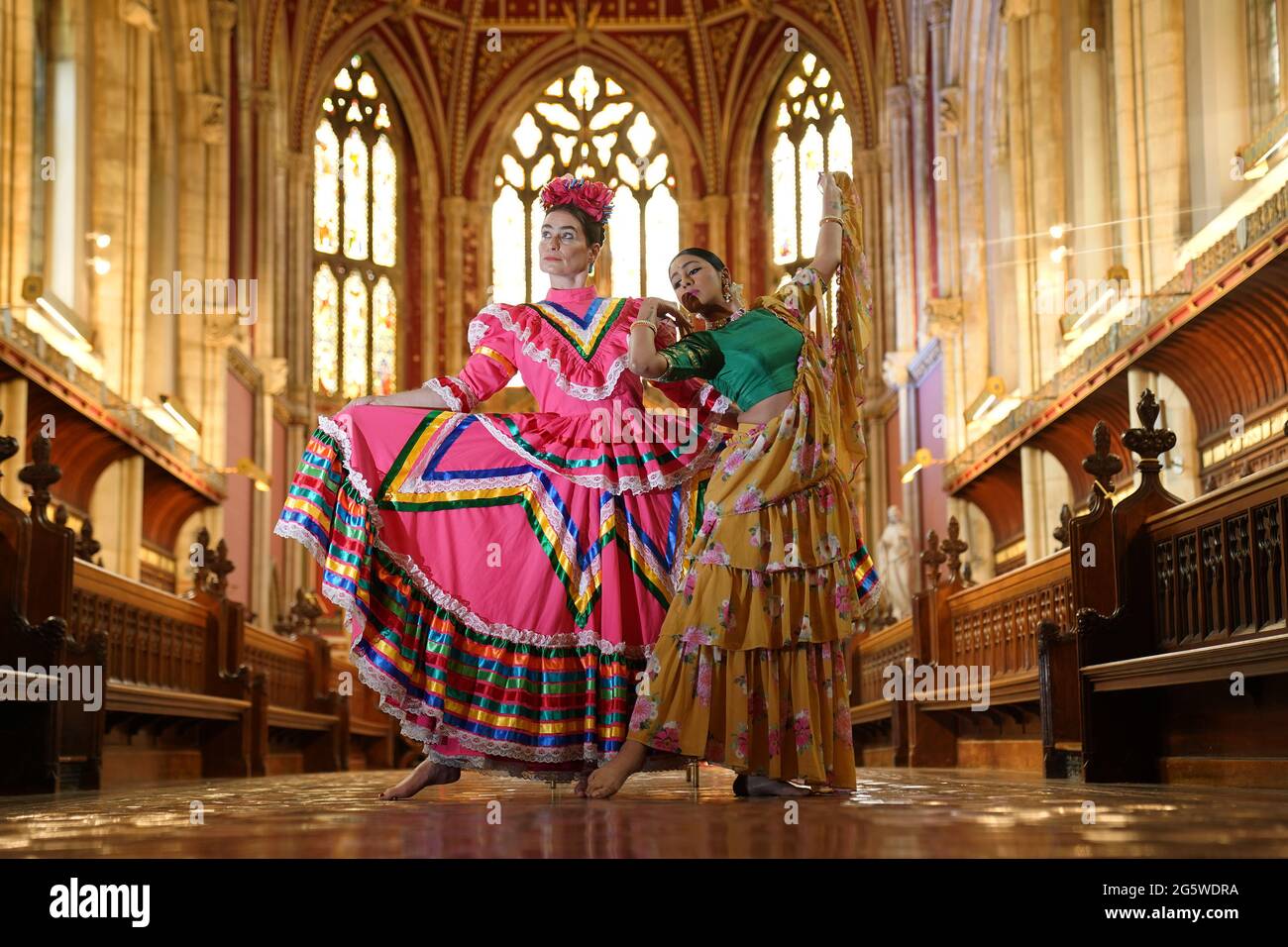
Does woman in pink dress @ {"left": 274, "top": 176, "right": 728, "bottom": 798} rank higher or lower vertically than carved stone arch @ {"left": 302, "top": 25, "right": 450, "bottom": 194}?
lower

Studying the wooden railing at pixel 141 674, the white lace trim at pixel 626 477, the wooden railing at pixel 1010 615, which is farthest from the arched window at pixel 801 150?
the white lace trim at pixel 626 477

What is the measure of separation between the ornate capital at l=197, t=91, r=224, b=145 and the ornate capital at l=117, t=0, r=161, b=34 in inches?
109

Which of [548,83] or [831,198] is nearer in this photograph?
[831,198]

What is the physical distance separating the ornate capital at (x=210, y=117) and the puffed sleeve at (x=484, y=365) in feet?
50.9

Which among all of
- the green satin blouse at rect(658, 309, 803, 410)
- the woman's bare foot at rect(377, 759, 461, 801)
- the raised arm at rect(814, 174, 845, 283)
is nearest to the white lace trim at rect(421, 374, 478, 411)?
the green satin blouse at rect(658, 309, 803, 410)

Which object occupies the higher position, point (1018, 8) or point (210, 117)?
point (210, 117)

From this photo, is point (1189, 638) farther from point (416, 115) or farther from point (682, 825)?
point (416, 115)

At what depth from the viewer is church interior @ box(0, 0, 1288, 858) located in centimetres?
498

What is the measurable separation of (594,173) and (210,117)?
822 centimetres

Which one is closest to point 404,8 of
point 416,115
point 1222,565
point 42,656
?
point 416,115

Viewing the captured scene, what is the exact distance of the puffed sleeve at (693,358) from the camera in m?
4.31

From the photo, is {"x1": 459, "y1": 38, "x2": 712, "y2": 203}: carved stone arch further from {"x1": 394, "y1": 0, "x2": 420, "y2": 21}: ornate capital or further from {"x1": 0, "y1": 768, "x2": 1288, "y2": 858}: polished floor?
{"x1": 0, "y1": 768, "x2": 1288, "y2": 858}: polished floor

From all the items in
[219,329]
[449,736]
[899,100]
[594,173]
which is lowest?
[449,736]

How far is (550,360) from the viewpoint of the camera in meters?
4.73
